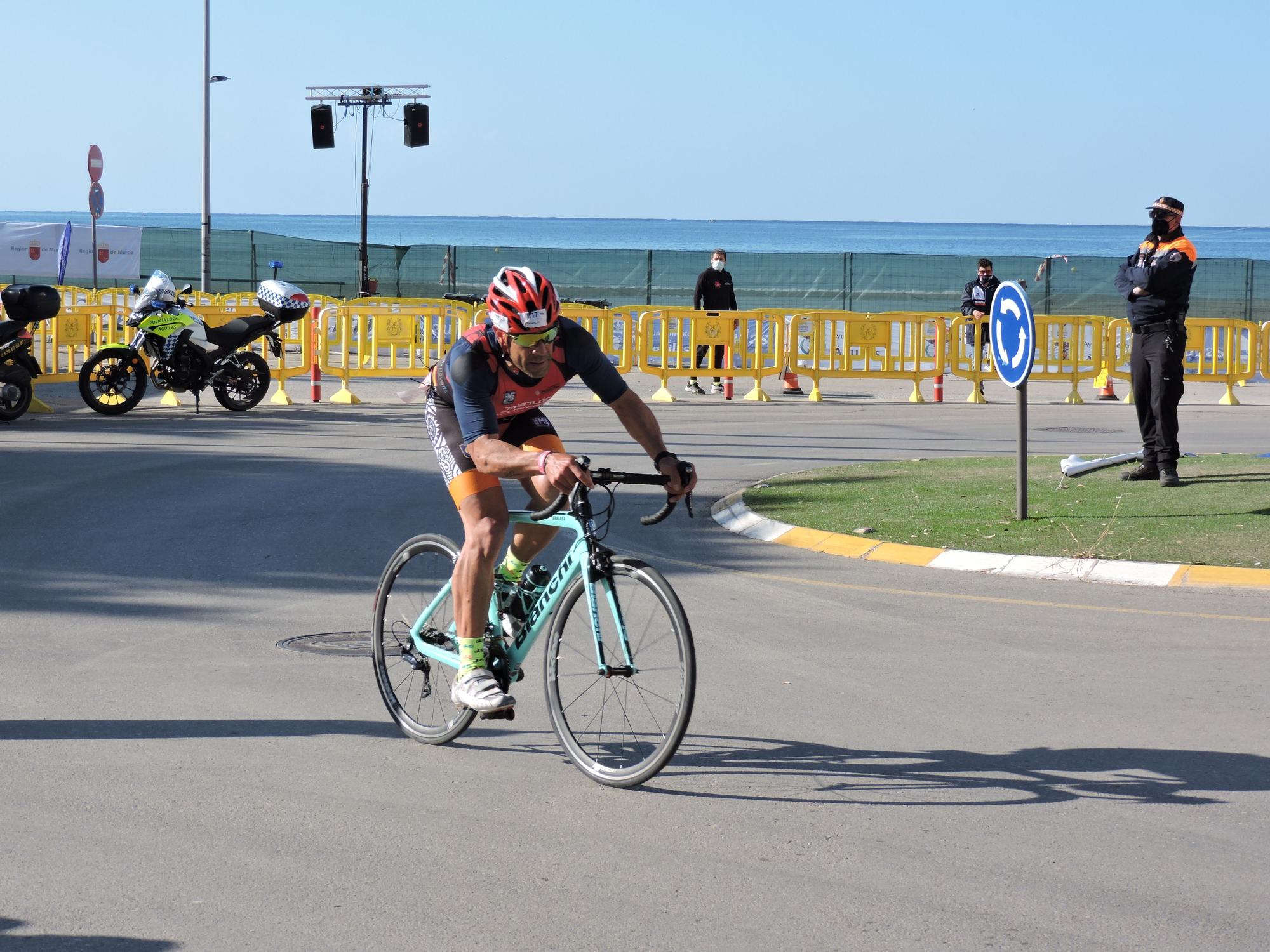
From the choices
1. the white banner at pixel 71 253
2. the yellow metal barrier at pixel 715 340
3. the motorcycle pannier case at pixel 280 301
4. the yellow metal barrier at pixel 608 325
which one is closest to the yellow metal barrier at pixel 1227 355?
the yellow metal barrier at pixel 715 340

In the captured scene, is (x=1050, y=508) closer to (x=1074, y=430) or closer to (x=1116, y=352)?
(x=1074, y=430)

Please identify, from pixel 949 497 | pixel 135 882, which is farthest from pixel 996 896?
pixel 949 497

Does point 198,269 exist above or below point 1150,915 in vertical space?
above

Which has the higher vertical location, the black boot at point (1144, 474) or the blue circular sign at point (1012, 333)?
the blue circular sign at point (1012, 333)

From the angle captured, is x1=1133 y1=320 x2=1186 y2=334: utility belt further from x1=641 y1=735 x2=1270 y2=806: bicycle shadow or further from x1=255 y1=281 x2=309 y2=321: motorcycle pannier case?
x1=255 y1=281 x2=309 y2=321: motorcycle pannier case

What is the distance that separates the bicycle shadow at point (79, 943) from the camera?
4074 millimetres

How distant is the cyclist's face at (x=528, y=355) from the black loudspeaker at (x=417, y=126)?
33.0m

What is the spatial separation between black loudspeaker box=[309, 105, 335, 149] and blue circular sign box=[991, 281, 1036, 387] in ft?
92.8

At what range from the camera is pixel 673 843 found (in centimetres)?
494

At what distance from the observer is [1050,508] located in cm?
1146

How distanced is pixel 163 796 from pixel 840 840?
222 centimetres

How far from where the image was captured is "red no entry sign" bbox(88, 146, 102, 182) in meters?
27.3

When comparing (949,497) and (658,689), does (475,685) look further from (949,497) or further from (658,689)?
(949,497)

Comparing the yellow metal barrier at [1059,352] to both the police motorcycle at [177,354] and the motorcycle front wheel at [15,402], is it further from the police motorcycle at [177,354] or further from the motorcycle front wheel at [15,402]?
the motorcycle front wheel at [15,402]
